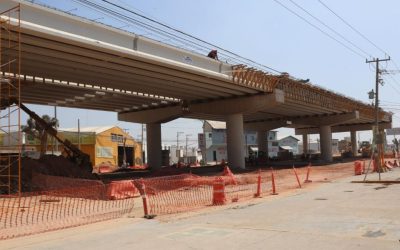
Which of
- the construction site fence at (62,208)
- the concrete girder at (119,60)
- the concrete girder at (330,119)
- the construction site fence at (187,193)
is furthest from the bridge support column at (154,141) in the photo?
the construction site fence at (62,208)

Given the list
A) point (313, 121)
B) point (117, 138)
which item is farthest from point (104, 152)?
point (313, 121)

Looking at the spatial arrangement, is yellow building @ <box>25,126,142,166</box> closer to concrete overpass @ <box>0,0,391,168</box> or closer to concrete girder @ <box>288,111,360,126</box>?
concrete overpass @ <box>0,0,391,168</box>

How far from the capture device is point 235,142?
5025 cm

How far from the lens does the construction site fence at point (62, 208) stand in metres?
14.6

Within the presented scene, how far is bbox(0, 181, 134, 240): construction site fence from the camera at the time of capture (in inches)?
574

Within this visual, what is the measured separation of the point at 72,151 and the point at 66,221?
77.9 feet

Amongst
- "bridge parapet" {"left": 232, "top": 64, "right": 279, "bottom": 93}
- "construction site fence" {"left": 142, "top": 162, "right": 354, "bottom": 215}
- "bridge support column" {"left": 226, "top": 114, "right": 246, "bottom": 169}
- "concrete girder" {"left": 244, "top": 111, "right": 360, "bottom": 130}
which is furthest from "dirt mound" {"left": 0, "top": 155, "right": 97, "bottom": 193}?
"concrete girder" {"left": 244, "top": 111, "right": 360, "bottom": 130}

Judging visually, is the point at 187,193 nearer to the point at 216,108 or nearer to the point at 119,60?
the point at 119,60

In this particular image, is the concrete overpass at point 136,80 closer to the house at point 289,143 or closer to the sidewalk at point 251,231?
the sidewalk at point 251,231

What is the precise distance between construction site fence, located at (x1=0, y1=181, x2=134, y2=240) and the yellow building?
46895 millimetres

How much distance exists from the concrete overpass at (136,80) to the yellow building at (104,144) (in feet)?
54.8

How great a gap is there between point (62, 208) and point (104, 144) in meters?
59.7

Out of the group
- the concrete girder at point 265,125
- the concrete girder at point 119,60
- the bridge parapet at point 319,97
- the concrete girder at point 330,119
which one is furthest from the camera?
the concrete girder at point 265,125

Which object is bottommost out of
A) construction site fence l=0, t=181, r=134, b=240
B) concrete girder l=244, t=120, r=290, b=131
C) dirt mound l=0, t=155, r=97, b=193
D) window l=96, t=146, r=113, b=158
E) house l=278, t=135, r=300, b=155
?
construction site fence l=0, t=181, r=134, b=240
